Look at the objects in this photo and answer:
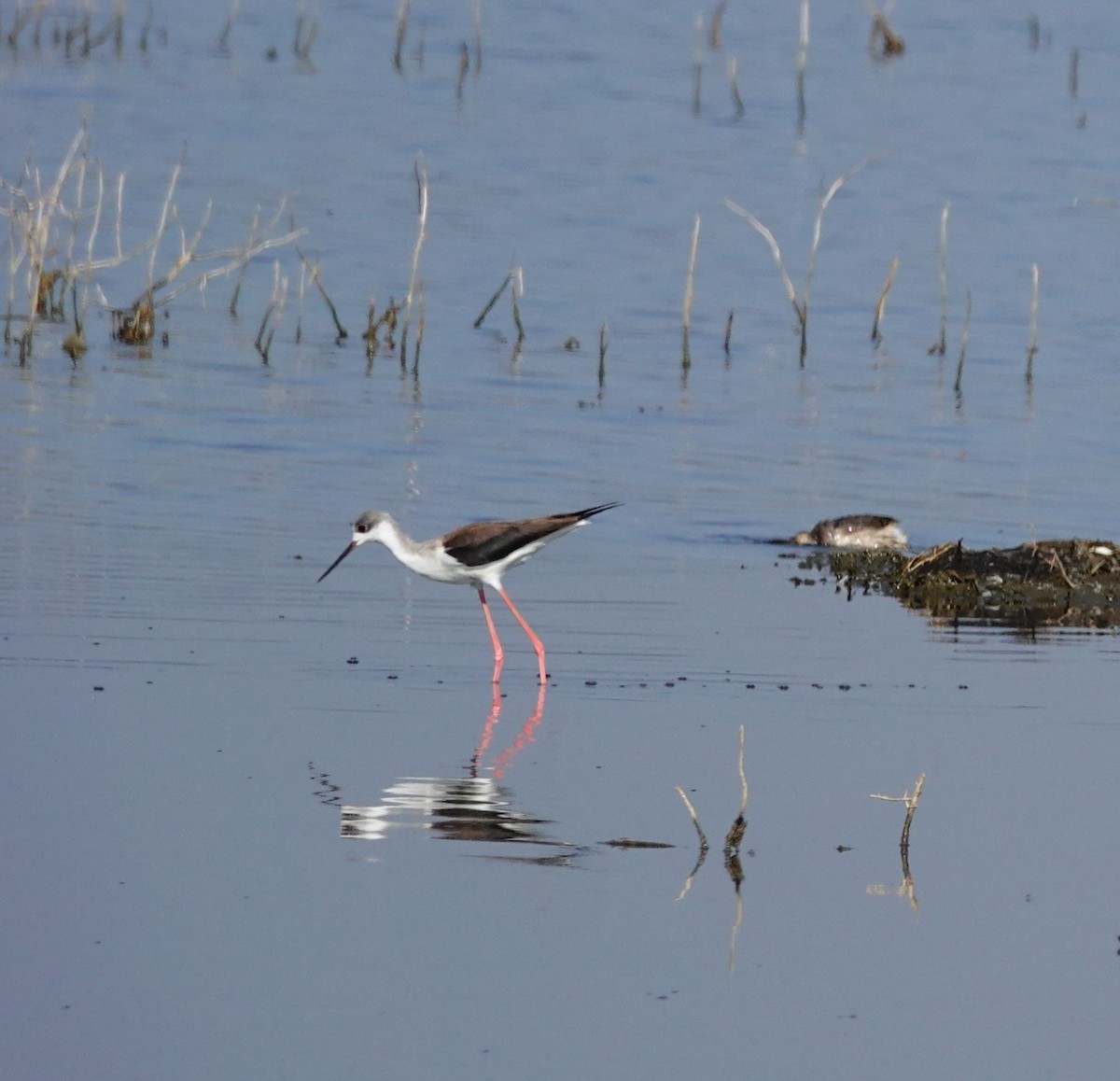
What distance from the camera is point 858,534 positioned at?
13688 millimetres

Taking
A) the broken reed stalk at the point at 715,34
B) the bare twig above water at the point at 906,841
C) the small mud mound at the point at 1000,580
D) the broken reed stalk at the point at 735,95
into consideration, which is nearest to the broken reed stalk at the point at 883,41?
the broken reed stalk at the point at 715,34

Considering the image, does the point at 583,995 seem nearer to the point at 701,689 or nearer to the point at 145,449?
the point at 701,689

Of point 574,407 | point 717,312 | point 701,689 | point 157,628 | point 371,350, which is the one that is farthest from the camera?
point 717,312

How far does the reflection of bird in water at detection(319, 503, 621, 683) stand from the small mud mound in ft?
7.47

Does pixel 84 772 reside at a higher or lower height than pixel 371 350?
lower

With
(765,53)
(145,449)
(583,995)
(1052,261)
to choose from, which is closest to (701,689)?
(583,995)

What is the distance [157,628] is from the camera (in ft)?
34.2

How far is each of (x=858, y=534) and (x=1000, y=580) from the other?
4.06 ft

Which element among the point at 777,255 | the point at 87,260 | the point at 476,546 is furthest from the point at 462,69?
the point at 476,546

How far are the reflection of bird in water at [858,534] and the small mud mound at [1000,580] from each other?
30 cm

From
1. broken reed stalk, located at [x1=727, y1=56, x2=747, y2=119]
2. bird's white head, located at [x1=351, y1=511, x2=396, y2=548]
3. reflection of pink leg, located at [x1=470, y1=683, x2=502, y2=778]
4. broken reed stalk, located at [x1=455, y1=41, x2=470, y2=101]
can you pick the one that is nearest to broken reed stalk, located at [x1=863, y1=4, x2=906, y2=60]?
broken reed stalk, located at [x1=727, y1=56, x2=747, y2=119]

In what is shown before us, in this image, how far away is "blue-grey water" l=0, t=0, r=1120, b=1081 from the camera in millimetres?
5867

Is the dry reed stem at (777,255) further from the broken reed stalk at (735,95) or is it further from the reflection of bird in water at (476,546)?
the broken reed stalk at (735,95)

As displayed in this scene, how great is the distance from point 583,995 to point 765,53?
38.5 m
